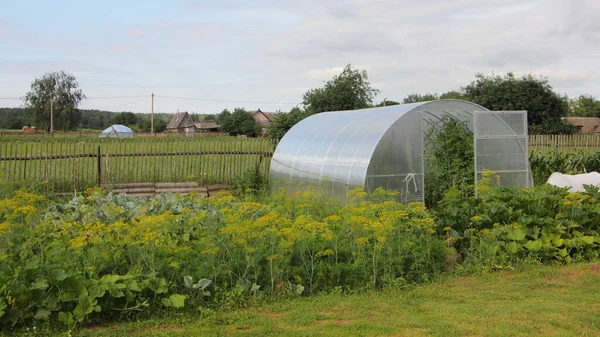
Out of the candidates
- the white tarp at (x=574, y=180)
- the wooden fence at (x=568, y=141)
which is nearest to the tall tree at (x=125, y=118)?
the wooden fence at (x=568, y=141)

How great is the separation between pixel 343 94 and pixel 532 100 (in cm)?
1580

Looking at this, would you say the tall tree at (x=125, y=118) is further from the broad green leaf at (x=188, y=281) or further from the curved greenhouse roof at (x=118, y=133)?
the broad green leaf at (x=188, y=281)

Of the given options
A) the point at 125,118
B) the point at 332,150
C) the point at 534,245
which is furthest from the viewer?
the point at 125,118

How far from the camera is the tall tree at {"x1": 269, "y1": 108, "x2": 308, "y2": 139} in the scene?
2805 cm

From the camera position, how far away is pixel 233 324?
5633mm

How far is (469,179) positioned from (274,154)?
19.6ft

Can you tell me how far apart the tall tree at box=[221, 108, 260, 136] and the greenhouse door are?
4247 cm

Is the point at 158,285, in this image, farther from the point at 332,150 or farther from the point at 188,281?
the point at 332,150

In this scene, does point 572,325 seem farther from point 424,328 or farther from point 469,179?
point 469,179

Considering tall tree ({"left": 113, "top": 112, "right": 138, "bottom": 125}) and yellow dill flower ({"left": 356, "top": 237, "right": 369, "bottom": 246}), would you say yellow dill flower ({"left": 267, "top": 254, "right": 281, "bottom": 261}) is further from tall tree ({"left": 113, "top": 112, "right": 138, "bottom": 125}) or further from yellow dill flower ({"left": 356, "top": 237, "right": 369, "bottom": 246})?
tall tree ({"left": 113, "top": 112, "right": 138, "bottom": 125})

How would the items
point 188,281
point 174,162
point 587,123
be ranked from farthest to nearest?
point 587,123 → point 174,162 → point 188,281

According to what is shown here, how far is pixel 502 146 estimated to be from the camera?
13438mm

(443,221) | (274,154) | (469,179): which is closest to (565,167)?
(469,179)

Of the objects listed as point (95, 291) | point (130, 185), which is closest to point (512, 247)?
point (95, 291)
